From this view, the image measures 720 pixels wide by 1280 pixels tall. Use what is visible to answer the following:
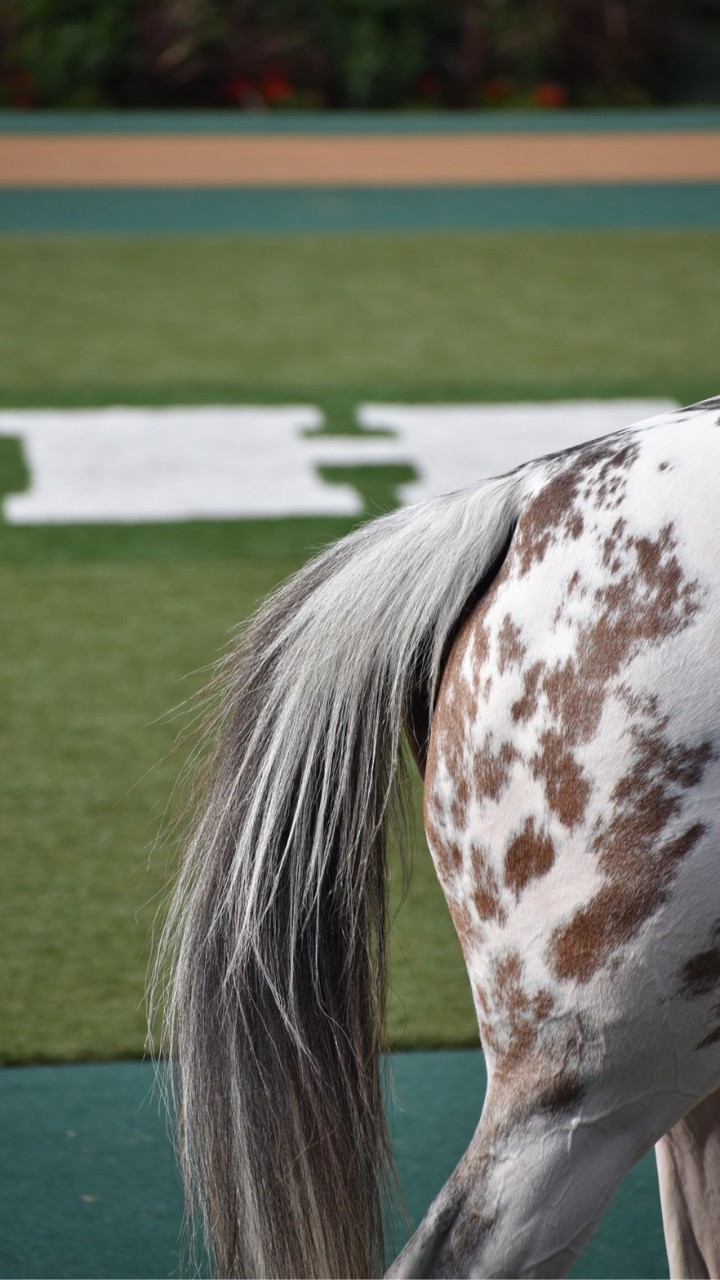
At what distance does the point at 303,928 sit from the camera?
3.83 feet

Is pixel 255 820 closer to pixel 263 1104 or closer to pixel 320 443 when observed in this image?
pixel 263 1104

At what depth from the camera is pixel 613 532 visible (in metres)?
1.00

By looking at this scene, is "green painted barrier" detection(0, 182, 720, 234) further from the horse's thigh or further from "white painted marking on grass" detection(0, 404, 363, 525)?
the horse's thigh

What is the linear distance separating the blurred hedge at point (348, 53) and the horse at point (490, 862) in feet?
36.0

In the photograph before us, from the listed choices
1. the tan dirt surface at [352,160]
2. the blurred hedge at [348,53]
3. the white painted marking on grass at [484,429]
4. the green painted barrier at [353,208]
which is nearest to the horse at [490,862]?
the white painted marking on grass at [484,429]

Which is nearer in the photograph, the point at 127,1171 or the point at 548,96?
the point at 127,1171

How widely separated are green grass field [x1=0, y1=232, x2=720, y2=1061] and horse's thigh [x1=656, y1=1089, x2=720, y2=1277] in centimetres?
52


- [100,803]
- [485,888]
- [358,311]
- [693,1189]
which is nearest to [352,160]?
[358,311]

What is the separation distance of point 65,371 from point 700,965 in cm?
461

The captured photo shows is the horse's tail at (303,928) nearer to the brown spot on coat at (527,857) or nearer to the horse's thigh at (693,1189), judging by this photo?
the brown spot on coat at (527,857)

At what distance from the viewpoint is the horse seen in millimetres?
961

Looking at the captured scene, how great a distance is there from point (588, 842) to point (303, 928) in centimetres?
29

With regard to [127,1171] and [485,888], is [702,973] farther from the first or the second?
[127,1171]

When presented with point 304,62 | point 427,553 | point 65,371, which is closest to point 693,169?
point 304,62
